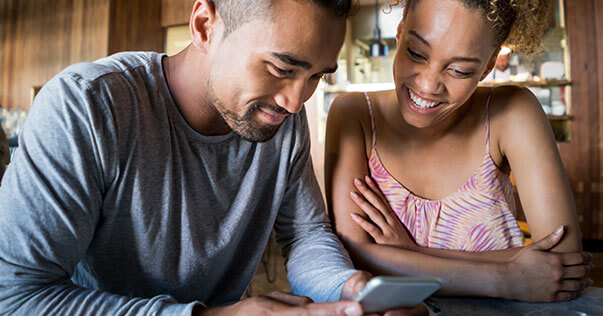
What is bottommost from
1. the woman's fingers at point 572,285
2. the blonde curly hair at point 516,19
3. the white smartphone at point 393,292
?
the woman's fingers at point 572,285

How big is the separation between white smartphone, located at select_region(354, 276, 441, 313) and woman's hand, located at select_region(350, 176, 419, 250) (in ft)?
1.73

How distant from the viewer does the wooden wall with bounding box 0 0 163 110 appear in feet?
21.0

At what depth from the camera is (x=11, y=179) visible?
783mm

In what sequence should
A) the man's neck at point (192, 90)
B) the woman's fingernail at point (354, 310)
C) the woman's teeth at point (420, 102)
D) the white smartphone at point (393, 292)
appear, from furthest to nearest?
the woman's teeth at point (420, 102) → the man's neck at point (192, 90) → the woman's fingernail at point (354, 310) → the white smartphone at point (393, 292)

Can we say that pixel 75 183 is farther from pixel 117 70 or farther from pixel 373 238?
pixel 373 238

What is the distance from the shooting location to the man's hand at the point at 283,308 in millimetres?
728

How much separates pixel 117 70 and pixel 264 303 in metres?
0.57

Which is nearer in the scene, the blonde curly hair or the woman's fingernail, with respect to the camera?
the woman's fingernail

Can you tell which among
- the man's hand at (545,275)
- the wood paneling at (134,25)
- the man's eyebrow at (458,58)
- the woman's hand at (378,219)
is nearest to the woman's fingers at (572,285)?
the man's hand at (545,275)

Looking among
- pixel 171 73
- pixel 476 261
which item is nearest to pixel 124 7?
pixel 171 73

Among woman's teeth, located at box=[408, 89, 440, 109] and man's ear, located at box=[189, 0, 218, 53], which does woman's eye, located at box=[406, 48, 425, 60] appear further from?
man's ear, located at box=[189, 0, 218, 53]

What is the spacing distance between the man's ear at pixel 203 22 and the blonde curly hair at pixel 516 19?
0.59 m

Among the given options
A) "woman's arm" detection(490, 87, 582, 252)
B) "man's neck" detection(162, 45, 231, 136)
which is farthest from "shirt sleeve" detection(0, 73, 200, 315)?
"woman's arm" detection(490, 87, 582, 252)

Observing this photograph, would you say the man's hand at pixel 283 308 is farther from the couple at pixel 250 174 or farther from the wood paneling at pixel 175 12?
the wood paneling at pixel 175 12
